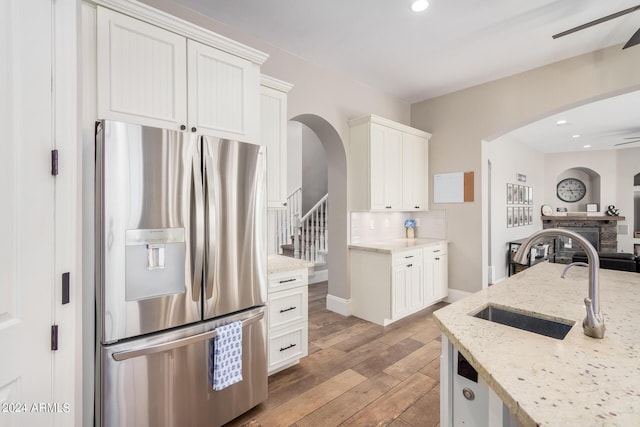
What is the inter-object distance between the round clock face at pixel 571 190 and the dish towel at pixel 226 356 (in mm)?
10229

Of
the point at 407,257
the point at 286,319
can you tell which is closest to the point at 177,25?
the point at 286,319

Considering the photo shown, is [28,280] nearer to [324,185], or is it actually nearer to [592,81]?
[592,81]

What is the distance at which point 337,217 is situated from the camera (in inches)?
159

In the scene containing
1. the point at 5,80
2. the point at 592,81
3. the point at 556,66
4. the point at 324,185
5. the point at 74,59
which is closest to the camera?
the point at 5,80

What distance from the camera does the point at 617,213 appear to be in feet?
25.2

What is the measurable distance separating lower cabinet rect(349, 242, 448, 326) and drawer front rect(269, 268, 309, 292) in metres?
1.27

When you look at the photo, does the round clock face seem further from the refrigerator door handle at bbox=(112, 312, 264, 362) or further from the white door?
the white door

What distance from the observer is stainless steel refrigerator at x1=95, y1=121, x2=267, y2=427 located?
150 cm

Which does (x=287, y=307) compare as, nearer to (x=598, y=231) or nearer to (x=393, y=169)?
(x=393, y=169)

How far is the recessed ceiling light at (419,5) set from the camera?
7.90 ft

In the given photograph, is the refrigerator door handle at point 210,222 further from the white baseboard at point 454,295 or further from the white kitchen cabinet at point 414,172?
the white baseboard at point 454,295

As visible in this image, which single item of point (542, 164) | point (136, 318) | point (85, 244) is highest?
point (542, 164)

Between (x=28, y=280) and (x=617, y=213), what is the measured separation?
35.6 feet

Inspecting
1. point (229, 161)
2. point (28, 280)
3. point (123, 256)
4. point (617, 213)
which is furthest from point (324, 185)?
point (617, 213)
